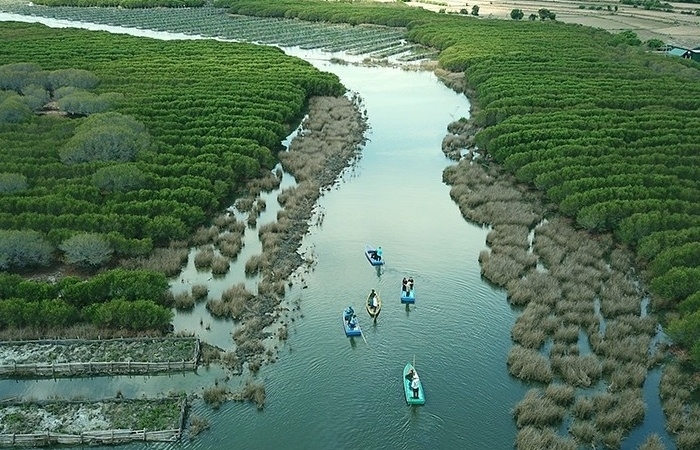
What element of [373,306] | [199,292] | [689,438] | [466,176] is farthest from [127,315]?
[466,176]

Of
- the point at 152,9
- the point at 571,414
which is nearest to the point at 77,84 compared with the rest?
the point at 571,414

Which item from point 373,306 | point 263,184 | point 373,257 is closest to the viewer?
point 373,306

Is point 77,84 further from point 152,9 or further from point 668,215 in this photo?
point 152,9

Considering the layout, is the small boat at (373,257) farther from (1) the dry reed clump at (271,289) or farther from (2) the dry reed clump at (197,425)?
(2) the dry reed clump at (197,425)

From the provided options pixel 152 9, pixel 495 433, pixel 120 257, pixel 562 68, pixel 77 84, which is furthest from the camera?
pixel 152 9

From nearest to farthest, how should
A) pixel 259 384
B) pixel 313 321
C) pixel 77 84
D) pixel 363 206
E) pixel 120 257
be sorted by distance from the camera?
pixel 259 384, pixel 313 321, pixel 120 257, pixel 363 206, pixel 77 84

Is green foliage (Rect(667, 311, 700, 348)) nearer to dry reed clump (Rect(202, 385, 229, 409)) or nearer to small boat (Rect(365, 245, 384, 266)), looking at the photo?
small boat (Rect(365, 245, 384, 266))

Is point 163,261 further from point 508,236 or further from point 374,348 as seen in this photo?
point 508,236

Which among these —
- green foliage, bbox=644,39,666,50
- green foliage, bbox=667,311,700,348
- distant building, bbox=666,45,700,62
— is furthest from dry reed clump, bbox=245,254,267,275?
green foliage, bbox=644,39,666,50
